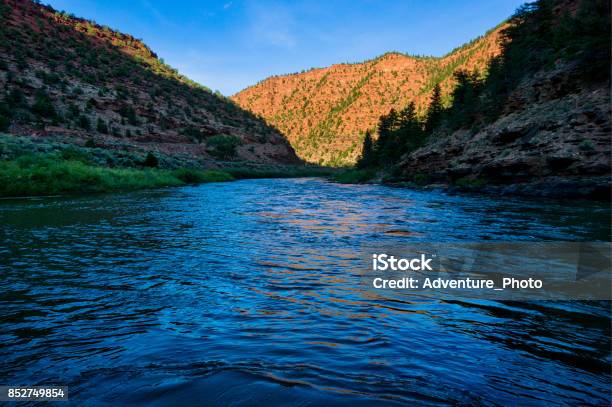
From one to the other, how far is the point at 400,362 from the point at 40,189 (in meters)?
24.7

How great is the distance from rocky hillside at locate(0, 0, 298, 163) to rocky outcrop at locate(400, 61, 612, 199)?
36.8m

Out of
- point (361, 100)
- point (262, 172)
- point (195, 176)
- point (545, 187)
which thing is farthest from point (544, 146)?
point (361, 100)

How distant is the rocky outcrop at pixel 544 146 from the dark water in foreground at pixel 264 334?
61.8ft

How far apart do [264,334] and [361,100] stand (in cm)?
18224

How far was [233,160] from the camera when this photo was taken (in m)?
71.2

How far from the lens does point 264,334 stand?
435 centimetres

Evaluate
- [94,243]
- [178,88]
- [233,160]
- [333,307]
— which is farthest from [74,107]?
[333,307]

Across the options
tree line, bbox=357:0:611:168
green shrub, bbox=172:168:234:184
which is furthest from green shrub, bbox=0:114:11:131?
tree line, bbox=357:0:611:168

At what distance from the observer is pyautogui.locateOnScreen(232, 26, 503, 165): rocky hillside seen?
502ft

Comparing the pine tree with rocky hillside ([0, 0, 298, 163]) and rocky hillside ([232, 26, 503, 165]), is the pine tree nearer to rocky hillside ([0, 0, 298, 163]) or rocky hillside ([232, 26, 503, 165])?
rocky hillside ([0, 0, 298, 163])

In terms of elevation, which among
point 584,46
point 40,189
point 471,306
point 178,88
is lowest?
point 471,306

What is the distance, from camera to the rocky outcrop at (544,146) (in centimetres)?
2158

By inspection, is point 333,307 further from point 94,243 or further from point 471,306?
point 94,243

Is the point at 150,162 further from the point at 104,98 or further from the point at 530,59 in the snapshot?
the point at 530,59
